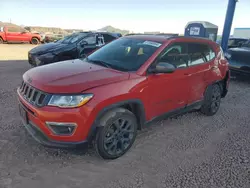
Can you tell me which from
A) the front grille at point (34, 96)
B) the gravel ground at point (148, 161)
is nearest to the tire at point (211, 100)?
the gravel ground at point (148, 161)

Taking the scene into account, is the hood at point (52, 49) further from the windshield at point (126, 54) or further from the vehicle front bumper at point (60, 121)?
the vehicle front bumper at point (60, 121)

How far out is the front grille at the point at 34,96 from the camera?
8.39ft

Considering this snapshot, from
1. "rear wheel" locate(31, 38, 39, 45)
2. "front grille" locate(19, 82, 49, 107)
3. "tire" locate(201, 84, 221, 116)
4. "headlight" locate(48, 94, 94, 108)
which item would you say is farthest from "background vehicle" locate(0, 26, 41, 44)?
"headlight" locate(48, 94, 94, 108)

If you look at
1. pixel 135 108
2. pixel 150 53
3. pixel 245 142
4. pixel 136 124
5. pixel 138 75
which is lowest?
pixel 245 142

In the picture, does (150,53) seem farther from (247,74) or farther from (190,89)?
(247,74)

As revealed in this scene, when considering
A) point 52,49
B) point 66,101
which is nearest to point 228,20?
point 52,49

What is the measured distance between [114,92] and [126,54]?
103 centimetres

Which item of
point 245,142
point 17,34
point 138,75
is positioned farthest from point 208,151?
point 17,34

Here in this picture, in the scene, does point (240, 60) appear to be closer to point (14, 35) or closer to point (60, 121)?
point (60, 121)

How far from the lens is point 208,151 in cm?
332

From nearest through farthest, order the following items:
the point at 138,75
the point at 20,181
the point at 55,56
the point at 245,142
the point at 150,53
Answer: the point at 20,181 < the point at 138,75 < the point at 150,53 < the point at 245,142 < the point at 55,56

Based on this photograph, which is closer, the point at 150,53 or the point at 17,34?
the point at 150,53

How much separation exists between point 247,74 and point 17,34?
19.4m

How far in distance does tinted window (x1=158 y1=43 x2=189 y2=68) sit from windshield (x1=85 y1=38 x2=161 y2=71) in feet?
0.64
